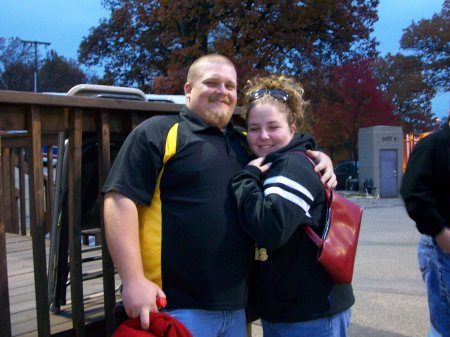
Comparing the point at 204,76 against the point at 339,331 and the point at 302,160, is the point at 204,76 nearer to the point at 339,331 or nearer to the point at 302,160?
the point at 302,160

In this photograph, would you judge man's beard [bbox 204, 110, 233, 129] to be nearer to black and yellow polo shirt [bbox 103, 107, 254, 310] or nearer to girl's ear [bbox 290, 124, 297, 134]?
black and yellow polo shirt [bbox 103, 107, 254, 310]

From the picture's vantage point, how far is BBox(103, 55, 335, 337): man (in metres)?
2.15

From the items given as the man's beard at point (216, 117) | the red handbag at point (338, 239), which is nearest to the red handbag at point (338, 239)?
the red handbag at point (338, 239)

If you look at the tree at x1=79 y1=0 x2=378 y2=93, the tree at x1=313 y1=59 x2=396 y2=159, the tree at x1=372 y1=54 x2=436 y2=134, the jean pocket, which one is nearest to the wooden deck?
the jean pocket

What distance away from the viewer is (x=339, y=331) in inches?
93.9

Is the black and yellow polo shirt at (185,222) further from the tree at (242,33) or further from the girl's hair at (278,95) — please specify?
the tree at (242,33)

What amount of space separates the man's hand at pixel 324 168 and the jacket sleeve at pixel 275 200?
0.09m

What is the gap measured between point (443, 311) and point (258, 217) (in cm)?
142

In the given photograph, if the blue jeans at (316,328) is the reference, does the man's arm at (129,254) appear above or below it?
above

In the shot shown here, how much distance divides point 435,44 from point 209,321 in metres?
38.5

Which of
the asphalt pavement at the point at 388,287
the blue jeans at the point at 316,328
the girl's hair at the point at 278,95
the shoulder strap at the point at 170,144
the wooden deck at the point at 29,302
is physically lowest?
the asphalt pavement at the point at 388,287

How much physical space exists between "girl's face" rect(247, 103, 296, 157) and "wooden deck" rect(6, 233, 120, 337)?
4.87 ft

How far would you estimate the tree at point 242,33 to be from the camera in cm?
1816

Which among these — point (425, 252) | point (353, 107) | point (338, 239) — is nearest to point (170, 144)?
point (338, 239)
